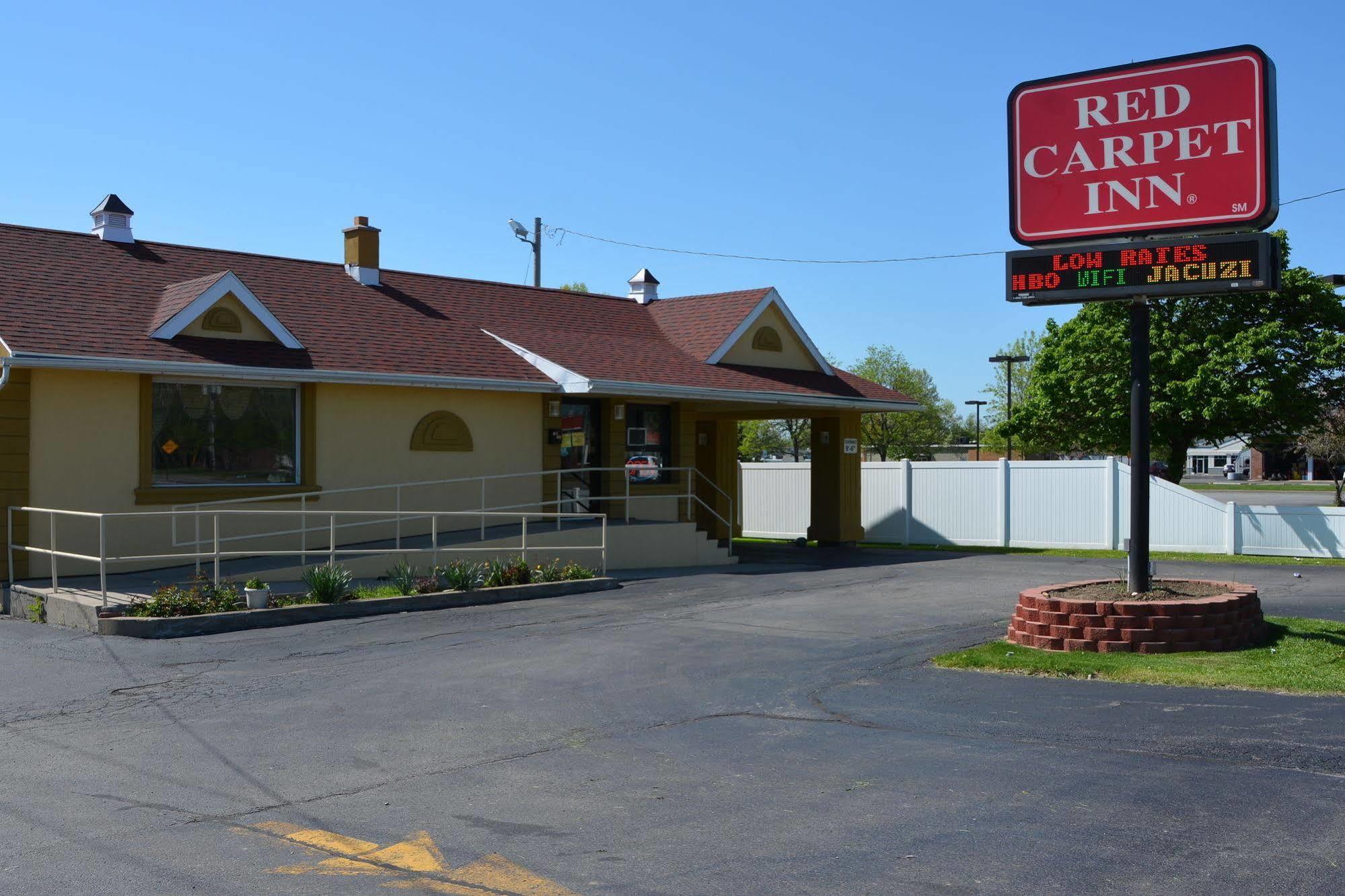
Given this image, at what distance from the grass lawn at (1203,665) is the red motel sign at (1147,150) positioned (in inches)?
155

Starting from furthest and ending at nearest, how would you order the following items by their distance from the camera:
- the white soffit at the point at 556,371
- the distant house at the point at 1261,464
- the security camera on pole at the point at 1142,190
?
the distant house at the point at 1261,464 < the white soffit at the point at 556,371 < the security camera on pole at the point at 1142,190

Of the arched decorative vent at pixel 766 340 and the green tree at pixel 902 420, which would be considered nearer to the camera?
the arched decorative vent at pixel 766 340

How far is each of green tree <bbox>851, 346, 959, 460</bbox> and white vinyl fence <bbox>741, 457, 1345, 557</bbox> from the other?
26725 mm

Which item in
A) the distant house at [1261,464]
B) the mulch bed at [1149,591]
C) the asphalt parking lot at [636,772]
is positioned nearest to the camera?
the asphalt parking lot at [636,772]

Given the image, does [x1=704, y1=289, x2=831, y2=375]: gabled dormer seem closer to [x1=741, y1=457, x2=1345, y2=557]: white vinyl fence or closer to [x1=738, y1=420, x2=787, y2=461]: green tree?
[x1=741, y1=457, x2=1345, y2=557]: white vinyl fence

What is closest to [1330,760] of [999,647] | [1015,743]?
[1015,743]

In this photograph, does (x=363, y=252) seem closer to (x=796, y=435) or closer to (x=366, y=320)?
(x=366, y=320)

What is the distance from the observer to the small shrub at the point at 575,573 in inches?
687

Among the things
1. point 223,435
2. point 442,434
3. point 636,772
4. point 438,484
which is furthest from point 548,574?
point 636,772

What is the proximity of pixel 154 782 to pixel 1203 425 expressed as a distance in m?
25.6

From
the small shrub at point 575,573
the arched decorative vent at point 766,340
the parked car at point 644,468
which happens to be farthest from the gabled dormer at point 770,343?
the small shrub at point 575,573

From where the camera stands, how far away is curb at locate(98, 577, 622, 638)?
12.8 meters

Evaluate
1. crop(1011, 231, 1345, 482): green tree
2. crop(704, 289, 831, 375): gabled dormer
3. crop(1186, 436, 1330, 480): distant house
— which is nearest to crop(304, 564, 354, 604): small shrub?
crop(704, 289, 831, 375): gabled dormer

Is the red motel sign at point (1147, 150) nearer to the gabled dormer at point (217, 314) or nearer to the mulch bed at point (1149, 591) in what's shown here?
the mulch bed at point (1149, 591)
